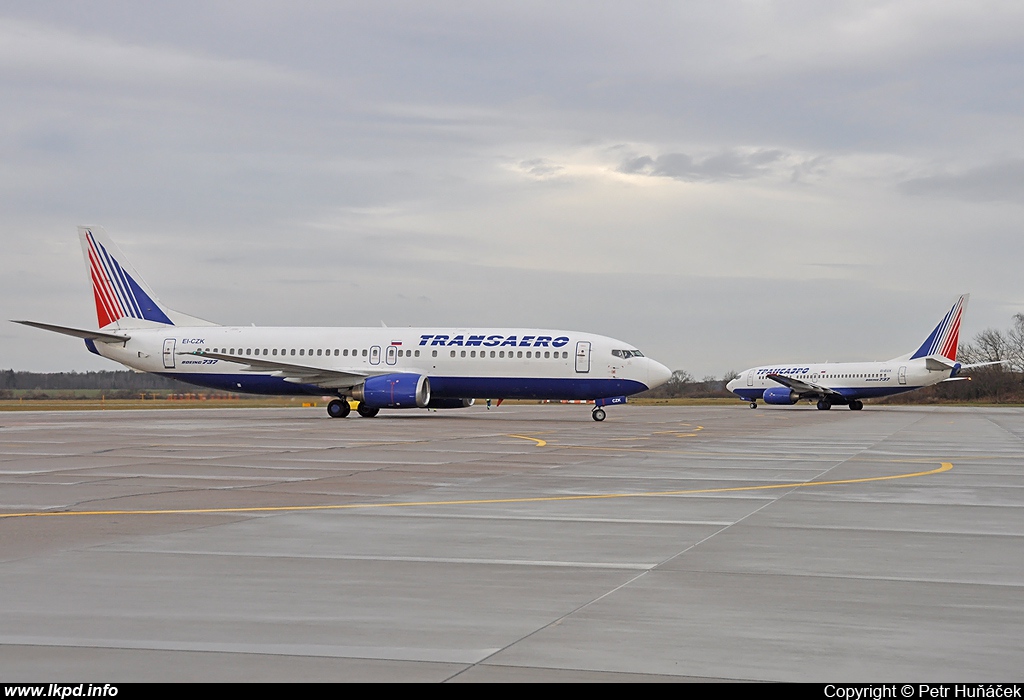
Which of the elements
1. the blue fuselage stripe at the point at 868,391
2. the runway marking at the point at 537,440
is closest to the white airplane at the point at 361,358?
the runway marking at the point at 537,440

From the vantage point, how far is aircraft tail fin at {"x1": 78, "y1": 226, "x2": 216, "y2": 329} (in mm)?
45250

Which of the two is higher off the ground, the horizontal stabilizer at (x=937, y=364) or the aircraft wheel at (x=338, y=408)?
the horizontal stabilizer at (x=937, y=364)

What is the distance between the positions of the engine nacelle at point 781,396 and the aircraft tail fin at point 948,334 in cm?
831

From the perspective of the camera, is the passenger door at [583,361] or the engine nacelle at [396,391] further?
the passenger door at [583,361]

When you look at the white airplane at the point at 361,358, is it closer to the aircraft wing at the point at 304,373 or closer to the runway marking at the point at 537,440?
the aircraft wing at the point at 304,373

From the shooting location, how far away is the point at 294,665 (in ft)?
17.2

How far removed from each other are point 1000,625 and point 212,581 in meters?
5.30

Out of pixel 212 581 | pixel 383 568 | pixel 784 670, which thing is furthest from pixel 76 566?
pixel 784 670

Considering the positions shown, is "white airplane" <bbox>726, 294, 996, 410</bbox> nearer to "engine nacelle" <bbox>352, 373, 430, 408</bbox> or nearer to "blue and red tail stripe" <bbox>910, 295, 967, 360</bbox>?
"blue and red tail stripe" <bbox>910, 295, 967, 360</bbox>

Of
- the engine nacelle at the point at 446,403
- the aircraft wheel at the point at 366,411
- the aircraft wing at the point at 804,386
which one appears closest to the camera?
the aircraft wheel at the point at 366,411

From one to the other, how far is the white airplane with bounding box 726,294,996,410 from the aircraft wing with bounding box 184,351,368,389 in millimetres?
37059

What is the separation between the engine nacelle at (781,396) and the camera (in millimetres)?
70750

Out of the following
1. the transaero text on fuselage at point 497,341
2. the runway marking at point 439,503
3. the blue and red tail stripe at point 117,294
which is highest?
the blue and red tail stripe at point 117,294

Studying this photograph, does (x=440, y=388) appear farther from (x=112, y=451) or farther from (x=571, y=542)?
(x=571, y=542)
